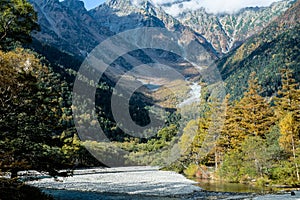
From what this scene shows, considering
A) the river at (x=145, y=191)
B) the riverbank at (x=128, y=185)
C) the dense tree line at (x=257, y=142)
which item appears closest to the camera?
the river at (x=145, y=191)

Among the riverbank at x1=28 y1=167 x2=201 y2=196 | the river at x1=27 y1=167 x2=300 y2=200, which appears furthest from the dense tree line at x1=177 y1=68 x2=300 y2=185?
the riverbank at x1=28 y1=167 x2=201 y2=196

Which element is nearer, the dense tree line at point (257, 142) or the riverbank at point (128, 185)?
the riverbank at point (128, 185)

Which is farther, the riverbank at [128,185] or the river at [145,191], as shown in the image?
the riverbank at [128,185]

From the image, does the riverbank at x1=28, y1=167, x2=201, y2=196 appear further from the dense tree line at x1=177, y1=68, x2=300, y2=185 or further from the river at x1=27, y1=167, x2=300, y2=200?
the dense tree line at x1=177, y1=68, x2=300, y2=185

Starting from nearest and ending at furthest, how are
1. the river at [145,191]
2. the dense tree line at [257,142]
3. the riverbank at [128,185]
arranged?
the river at [145,191] → the riverbank at [128,185] → the dense tree line at [257,142]

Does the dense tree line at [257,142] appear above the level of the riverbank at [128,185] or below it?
above

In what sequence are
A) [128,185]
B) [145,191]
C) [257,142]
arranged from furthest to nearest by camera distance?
[257,142] < [128,185] < [145,191]

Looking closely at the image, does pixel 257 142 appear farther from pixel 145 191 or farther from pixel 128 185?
pixel 128 185

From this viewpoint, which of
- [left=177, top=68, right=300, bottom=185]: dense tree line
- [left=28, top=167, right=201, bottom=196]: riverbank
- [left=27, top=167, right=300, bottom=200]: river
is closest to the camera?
[left=27, top=167, right=300, bottom=200]: river

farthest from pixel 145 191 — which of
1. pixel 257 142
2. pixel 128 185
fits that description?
pixel 257 142

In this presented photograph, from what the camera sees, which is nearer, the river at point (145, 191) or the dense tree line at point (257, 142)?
the river at point (145, 191)

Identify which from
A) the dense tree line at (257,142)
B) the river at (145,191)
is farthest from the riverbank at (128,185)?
the dense tree line at (257,142)

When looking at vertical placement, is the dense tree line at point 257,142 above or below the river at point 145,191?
above

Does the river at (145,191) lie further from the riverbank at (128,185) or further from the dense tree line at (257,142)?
the dense tree line at (257,142)
